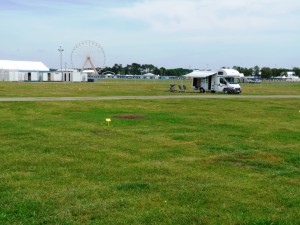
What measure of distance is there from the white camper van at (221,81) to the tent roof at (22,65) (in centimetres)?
7539

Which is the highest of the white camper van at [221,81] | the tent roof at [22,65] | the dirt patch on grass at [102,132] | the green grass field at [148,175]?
the tent roof at [22,65]

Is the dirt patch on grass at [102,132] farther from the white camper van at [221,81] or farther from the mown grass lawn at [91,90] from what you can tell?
the white camper van at [221,81]

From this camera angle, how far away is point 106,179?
32.1 feet

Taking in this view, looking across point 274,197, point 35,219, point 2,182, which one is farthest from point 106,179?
point 274,197

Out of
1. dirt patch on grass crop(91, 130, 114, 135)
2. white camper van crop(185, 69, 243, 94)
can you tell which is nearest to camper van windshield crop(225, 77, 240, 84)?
white camper van crop(185, 69, 243, 94)

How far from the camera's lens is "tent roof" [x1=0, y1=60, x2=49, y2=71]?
392ft

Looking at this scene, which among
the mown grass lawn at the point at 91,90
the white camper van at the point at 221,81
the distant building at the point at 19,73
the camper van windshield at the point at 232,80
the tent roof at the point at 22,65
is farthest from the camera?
the tent roof at the point at 22,65

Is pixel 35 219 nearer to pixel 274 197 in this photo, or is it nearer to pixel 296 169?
pixel 274 197

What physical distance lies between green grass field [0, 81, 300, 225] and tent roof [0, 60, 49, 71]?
10558cm

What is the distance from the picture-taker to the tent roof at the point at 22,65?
119375 mm

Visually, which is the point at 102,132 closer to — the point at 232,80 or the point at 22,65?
the point at 232,80

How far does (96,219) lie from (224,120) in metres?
16.3

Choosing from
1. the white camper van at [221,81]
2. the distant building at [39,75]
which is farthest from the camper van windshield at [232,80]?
the distant building at [39,75]

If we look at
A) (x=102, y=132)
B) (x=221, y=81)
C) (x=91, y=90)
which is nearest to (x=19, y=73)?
(x=91, y=90)
